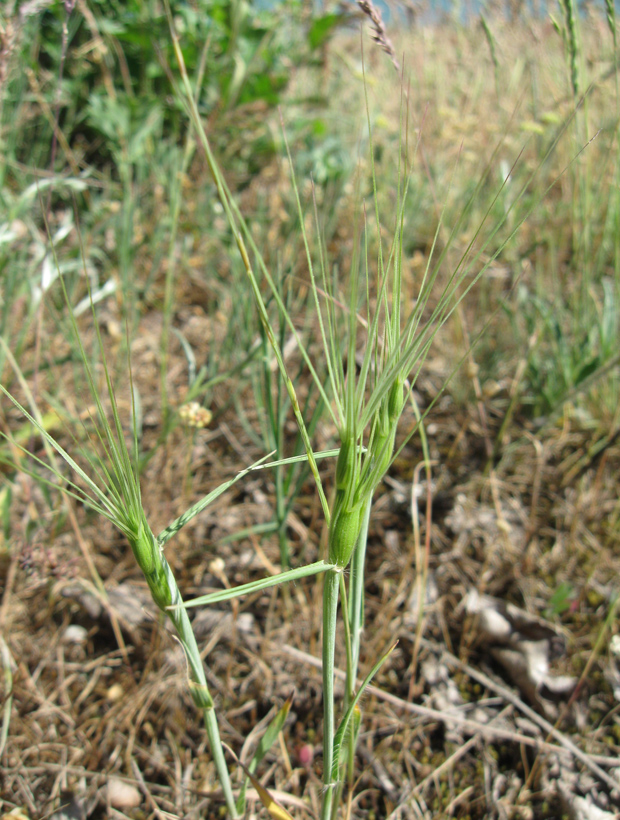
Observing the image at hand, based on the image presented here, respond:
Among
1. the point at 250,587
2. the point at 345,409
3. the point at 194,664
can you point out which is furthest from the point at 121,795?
the point at 345,409

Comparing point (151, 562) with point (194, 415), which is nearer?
point (151, 562)

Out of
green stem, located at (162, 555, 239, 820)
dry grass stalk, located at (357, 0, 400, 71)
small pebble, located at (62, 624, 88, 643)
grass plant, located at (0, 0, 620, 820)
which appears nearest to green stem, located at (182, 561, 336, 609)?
grass plant, located at (0, 0, 620, 820)

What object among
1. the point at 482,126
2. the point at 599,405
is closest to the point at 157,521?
the point at 599,405

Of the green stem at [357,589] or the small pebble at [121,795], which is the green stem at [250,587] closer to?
→ the green stem at [357,589]

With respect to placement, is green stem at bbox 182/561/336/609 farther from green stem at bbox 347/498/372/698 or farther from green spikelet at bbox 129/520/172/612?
green stem at bbox 347/498/372/698

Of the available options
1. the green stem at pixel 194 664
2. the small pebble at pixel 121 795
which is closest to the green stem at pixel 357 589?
the green stem at pixel 194 664

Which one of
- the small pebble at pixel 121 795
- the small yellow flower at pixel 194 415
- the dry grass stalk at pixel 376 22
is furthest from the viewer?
the small yellow flower at pixel 194 415

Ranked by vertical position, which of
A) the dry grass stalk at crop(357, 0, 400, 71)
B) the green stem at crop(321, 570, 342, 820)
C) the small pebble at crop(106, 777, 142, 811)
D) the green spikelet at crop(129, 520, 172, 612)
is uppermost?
the dry grass stalk at crop(357, 0, 400, 71)

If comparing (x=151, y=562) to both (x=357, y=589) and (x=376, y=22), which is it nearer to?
(x=357, y=589)
